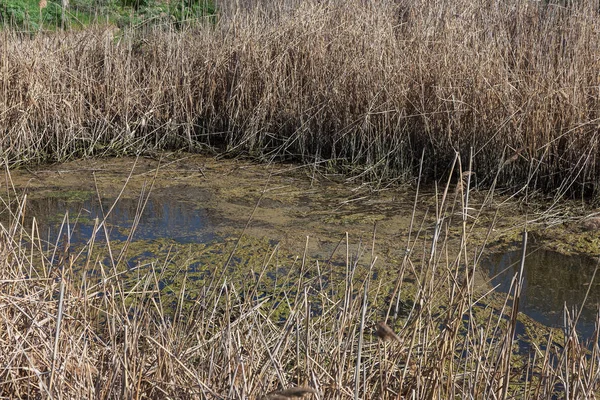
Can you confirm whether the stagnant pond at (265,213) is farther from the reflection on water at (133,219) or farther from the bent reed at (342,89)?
the bent reed at (342,89)

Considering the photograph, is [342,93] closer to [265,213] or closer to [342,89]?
[342,89]

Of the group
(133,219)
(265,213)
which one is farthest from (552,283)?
(133,219)

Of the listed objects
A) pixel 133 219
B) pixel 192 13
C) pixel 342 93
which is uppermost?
pixel 192 13

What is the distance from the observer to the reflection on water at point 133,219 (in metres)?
3.64

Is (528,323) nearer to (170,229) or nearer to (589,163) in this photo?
(589,163)

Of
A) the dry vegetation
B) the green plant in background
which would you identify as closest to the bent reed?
the dry vegetation

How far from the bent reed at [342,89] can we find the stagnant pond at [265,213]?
0.81ft

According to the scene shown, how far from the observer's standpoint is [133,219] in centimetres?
395

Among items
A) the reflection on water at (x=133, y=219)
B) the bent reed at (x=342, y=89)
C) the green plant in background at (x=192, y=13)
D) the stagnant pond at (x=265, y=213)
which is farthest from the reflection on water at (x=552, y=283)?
the green plant in background at (x=192, y=13)

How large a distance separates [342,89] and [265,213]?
3.69 ft

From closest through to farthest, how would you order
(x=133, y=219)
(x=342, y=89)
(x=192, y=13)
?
(x=133, y=219)
(x=342, y=89)
(x=192, y=13)

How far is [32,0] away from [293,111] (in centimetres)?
719

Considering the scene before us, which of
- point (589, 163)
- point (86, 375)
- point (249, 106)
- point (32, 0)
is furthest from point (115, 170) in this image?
point (32, 0)

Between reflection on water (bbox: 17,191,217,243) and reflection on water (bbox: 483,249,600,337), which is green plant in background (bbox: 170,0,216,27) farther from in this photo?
reflection on water (bbox: 483,249,600,337)
